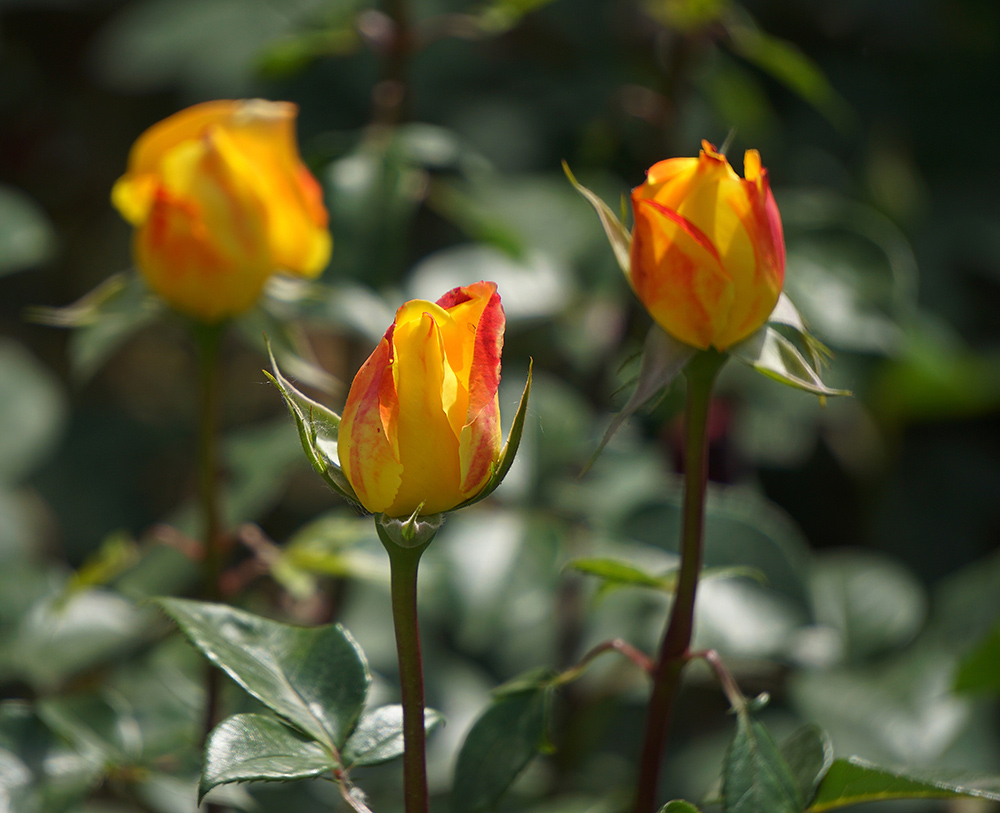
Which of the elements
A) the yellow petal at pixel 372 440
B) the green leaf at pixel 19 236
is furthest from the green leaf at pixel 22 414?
the yellow petal at pixel 372 440

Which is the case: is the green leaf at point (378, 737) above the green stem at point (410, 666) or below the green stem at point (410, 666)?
below

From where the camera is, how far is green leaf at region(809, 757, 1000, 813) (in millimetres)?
407

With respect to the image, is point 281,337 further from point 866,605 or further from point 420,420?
point 866,605

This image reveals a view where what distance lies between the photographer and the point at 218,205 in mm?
571

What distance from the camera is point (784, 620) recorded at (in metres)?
0.75

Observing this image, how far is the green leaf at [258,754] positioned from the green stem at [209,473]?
0.72 ft

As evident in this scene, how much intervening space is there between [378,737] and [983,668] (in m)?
0.40

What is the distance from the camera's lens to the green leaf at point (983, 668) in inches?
23.1

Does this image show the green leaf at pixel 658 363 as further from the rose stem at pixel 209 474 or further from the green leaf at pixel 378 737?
the rose stem at pixel 209 474

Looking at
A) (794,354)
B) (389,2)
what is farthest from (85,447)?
(794,354)

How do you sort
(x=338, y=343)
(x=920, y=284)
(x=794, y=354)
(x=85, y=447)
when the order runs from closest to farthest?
(x=794, y=354) < (x=920, y=284) < (x=85, y=447) < (x=338, y=343)

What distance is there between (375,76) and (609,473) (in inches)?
40.7

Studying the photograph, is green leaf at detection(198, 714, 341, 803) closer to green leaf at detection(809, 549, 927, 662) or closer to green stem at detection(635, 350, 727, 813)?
green stem at detection(635, 350, 727, 813)

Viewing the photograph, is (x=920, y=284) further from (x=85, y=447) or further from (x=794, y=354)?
(x=85, y=447)
